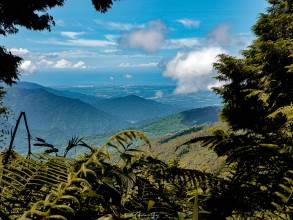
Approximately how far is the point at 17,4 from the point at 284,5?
549 inches

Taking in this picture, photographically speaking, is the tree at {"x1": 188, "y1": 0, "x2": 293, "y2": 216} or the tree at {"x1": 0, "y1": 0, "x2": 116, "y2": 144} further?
the tree at {"x1": 188, "y1": 0, "x2": 293, "y2": 216}

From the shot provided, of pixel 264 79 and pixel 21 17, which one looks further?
pixel 264 79

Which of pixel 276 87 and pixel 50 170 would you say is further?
pixel 276 87

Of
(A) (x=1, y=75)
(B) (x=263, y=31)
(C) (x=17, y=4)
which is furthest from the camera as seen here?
(B) (x=263, y=31)

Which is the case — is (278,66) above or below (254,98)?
above

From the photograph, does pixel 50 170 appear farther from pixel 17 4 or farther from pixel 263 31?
pixel 263 31

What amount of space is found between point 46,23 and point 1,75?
2.15 metres

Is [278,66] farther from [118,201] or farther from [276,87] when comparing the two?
[118,201]

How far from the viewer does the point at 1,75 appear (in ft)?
28.9

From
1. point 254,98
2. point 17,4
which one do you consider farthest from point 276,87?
point 17,4

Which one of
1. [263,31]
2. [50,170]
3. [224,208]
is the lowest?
[224,208]

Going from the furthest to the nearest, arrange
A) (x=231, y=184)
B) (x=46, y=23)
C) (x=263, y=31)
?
(x=263, y=31)
(x=46, y=23)
(x=231, y=184)

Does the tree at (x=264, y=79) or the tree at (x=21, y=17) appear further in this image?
the tree at (x=264, y=79)

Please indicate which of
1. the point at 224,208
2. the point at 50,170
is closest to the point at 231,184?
the point at 224,208
